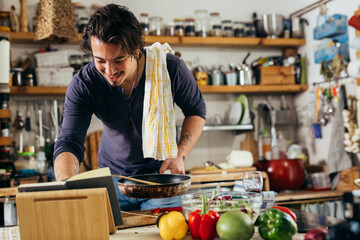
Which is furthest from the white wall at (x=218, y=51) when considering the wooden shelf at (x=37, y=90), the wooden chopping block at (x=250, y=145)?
the wooden shelf at (x=37, y=90)

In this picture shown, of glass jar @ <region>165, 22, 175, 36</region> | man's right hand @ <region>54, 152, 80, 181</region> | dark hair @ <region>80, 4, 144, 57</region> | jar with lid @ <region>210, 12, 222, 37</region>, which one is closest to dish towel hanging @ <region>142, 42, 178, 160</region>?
dark hair @ <region>80, 4, 144, 57</region>

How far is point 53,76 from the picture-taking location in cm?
359

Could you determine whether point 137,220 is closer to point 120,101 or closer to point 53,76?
point 120,101

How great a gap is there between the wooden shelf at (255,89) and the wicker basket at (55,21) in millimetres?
1240

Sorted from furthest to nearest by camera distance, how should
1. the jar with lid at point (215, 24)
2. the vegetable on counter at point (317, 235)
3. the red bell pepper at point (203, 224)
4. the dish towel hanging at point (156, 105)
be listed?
1. the jar with lid at point (215, 24)
2. the dish towel hanging at point (156, 105)
3. the red bell pepper at point (203, 224)
4. the vegetable on counter at point (317, 235)

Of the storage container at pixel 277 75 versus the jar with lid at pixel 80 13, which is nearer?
the jar with lid at pixel 80 13

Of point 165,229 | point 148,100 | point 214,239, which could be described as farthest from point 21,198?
point 148,100

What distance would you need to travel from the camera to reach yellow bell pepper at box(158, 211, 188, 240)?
1.20 metres

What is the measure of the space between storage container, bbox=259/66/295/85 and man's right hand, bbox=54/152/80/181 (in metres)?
2.64

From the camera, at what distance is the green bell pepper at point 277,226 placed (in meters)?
1.08

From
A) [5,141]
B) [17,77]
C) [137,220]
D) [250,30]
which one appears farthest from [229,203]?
[250,30]

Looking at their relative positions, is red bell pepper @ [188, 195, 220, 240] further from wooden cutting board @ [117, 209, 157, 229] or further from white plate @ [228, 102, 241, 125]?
white plate @ [228, 102, 241, 125]

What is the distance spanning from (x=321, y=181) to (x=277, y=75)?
1.09 m

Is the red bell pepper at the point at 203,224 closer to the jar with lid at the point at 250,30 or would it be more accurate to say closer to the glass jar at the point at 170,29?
the glass jar at the point at 170,29
